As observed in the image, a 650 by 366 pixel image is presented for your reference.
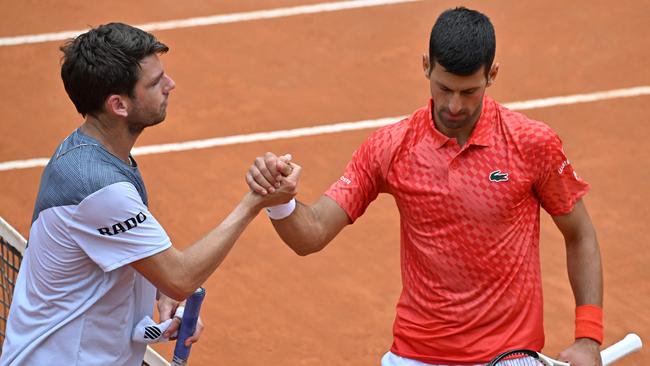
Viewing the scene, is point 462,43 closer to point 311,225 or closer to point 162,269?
point 311,225

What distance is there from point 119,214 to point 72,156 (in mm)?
312

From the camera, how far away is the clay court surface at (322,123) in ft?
29.2

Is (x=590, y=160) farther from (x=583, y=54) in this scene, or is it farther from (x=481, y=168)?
(x=481, y=168)

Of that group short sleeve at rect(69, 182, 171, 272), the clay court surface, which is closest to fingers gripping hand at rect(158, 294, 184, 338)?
short sleeve at rect(69, 182, 171, 272)

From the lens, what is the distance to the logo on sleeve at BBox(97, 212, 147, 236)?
5.08 metres

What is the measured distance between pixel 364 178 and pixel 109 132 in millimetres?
1143

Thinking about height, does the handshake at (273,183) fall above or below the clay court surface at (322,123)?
above

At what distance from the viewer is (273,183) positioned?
17.7ft

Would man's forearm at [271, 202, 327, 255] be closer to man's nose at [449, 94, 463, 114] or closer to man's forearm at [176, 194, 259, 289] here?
man's forearm at [176, 194, 259, 289]

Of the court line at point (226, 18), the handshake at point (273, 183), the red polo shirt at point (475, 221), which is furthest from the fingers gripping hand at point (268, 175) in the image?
the court line at point (226, 18)

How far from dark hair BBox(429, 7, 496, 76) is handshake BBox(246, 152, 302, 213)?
78 cm

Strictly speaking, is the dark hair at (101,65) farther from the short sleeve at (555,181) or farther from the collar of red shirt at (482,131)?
the short sleeve at (555,181)

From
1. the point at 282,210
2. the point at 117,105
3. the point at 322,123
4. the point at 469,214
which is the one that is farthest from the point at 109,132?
the point at 322,123

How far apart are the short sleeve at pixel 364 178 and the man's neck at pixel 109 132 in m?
0.96
